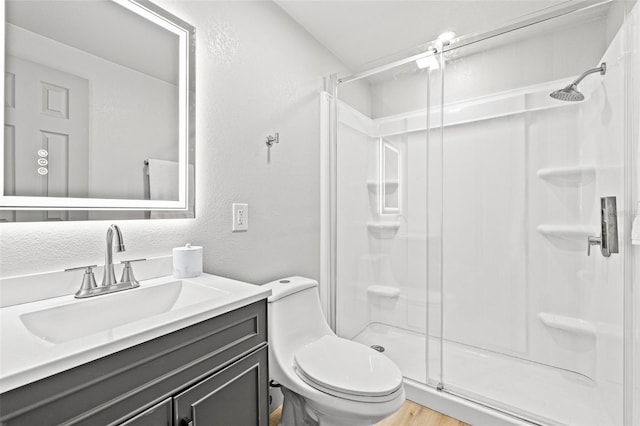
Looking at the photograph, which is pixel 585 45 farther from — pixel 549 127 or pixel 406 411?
pixel 406 411

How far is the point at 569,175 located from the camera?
1.61 metres

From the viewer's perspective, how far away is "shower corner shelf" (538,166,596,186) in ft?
5.12

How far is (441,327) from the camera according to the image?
6.07 feet

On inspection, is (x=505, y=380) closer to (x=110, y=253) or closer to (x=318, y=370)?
(x=318, y=370)

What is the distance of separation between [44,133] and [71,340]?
62cm

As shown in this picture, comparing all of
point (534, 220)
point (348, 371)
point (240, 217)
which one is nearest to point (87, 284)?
point (240, 217)

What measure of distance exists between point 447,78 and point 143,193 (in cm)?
172

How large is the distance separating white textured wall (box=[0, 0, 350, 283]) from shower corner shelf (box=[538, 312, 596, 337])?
138cm

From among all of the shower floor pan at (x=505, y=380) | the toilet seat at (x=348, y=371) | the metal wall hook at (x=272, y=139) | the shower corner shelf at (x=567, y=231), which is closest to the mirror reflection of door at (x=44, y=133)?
the metal wall hook at (x=272, y=139)

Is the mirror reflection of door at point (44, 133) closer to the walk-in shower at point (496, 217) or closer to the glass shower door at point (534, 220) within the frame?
the walk-in shower at point (496, 217)

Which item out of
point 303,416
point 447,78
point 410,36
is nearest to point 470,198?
point 447,78

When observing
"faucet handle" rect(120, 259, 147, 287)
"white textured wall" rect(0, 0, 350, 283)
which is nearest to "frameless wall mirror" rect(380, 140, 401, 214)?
"white textured wall" rect(0, 0, 350, 283)

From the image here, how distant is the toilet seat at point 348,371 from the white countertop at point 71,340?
477 mm

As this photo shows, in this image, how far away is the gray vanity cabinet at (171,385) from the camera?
1.85 feet
